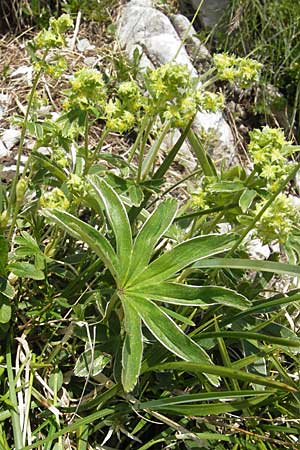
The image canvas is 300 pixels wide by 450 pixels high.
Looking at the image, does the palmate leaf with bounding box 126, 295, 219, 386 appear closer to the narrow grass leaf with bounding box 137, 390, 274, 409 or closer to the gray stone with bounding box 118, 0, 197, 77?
the narrow grass leaf with bounding box 137, 390, 274, 409

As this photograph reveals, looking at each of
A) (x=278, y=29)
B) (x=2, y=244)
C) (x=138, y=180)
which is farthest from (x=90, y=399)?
(x=278, y=29)

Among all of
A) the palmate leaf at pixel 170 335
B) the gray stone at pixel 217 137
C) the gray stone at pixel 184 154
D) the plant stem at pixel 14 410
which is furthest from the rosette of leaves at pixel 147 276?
the gray stone at pixel 217 137

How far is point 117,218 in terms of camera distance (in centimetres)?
145

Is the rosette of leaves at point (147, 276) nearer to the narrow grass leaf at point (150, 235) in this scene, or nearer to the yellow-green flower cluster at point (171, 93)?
the narrow grass leaf at point (150, 235)

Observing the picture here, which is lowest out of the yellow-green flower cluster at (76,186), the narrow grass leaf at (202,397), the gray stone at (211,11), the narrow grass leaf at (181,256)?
the narrow grass leaf at (202,397)

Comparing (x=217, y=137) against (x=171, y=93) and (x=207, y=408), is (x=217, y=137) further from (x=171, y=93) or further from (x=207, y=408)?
(x=207, y=408)

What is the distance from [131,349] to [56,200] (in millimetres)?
358

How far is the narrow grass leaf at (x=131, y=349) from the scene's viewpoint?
1.30 metres

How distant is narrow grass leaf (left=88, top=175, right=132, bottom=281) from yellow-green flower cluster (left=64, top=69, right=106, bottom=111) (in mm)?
162

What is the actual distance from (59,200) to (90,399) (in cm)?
47

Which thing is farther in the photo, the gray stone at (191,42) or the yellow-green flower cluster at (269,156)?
the gray stone at (191,42)

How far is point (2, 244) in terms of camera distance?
143 centimetres

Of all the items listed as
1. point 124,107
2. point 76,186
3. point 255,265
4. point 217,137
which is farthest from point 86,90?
point 217,137

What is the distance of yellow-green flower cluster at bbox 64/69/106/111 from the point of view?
1.40m
